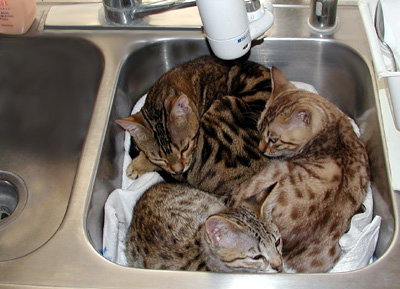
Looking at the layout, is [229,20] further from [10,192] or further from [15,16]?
[10,192]

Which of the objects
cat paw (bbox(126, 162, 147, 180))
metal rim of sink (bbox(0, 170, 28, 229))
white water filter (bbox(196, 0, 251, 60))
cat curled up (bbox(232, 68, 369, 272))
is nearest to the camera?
white water filter (bbox(196, 0, 251, 60))

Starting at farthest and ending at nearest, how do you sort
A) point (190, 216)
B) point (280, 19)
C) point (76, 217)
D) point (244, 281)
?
point (280, 19)
point (190, 216)
point (76, 217)
point (244, 281)

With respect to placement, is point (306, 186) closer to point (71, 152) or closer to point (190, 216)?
point (190, 216)

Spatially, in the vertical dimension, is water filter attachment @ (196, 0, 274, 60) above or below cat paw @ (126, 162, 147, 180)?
above

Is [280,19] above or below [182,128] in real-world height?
above

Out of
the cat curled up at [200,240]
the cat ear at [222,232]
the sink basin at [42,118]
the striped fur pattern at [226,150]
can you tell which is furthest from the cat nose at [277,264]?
the sink basin at [42,118]

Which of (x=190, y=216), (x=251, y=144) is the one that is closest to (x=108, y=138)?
(x=190, y=216)

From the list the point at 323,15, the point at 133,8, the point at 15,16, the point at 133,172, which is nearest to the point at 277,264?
the point at 133,172

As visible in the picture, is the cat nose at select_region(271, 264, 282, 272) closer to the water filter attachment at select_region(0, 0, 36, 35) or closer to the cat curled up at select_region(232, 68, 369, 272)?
the cat curled up at select_region(232, 68, 369, 272)

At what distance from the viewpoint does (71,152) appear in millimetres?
1799

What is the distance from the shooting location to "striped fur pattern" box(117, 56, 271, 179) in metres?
1.58

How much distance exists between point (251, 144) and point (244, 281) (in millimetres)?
615

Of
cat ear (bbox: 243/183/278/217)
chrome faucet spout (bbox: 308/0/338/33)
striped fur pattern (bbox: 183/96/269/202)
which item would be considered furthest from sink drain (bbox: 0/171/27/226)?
chrome faucet spout (bbox: 308/0/338/33)

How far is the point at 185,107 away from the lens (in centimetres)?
160
